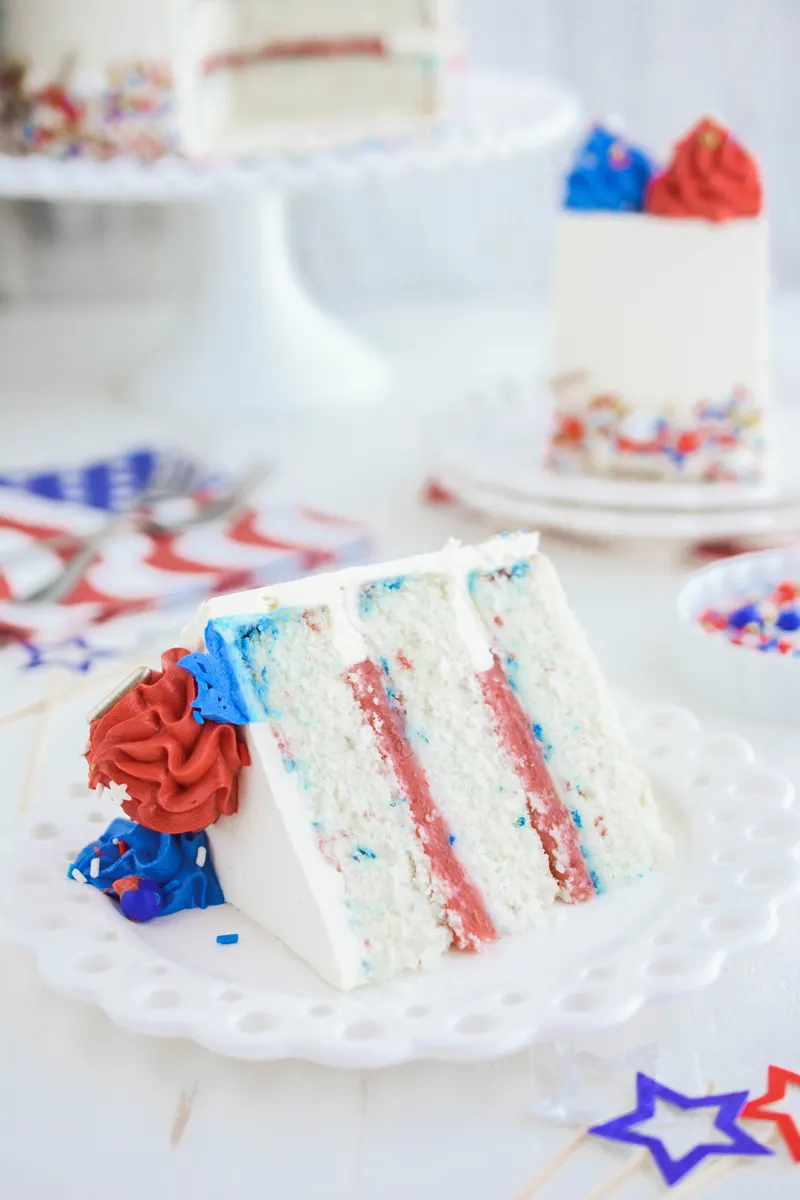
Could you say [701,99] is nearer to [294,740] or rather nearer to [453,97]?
[453,97]

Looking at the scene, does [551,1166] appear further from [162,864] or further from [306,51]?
[306,51]

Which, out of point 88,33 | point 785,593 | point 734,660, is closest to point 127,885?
point 734,660

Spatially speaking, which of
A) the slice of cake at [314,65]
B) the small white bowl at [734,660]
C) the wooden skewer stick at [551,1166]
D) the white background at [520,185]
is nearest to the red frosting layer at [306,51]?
the slice of cake at [314,65]

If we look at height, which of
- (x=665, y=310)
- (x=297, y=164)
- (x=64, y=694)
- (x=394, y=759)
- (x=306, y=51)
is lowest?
(x=64, y=694)

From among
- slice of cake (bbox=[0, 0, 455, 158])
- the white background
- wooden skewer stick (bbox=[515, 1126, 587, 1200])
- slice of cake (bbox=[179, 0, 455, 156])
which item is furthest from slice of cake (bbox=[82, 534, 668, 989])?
the white background

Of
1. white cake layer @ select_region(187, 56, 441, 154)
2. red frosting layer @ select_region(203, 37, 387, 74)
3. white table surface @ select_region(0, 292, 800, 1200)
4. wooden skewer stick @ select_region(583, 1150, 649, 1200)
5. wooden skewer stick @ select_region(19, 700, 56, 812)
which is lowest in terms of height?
wooden skewer stick @ select_region(19, 700, 56, 812)

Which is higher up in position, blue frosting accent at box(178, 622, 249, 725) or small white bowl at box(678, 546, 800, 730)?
blue frosting accent at box(178, 622, 249, 725)

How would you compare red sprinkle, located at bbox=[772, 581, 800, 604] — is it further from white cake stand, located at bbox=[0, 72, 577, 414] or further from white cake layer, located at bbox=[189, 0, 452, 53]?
white cake layer, located at bbox=[189, 0, 452, 53]
